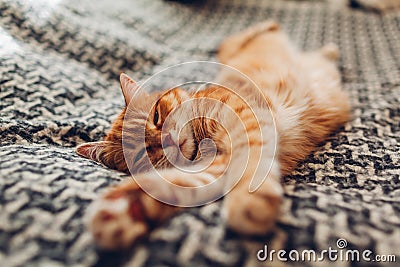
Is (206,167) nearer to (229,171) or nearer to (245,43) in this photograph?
(229,171)

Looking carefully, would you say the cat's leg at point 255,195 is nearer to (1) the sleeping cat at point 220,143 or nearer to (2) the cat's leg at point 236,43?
(1) the sleeping cat at point 220,143

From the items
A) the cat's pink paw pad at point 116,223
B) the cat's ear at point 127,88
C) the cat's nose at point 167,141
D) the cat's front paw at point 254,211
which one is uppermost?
the cat's ear at point 127,88

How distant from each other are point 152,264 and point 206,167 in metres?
0.36

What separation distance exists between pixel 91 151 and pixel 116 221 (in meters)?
0.46

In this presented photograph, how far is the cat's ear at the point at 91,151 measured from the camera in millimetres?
997

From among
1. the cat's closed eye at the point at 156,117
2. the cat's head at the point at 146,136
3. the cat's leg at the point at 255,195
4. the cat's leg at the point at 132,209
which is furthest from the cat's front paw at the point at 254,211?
the cat's closed eye at the point at 156,117

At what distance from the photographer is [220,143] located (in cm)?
97

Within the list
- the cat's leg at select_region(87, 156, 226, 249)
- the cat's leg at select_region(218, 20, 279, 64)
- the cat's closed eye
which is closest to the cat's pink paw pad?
the cat's leg at select_region(87, 156, 226, 249)

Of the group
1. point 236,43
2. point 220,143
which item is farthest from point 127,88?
point 236,43

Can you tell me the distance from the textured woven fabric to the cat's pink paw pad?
0.07ft

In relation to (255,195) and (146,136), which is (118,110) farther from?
(255,195)

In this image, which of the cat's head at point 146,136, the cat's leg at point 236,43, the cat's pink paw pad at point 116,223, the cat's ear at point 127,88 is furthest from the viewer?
the cat's leg at point 236,43

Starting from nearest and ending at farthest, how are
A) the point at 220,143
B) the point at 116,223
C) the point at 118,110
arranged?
Answer: the point at 116,223
the point at 220,143
the point at 118,110

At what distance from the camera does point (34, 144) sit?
1042mm
